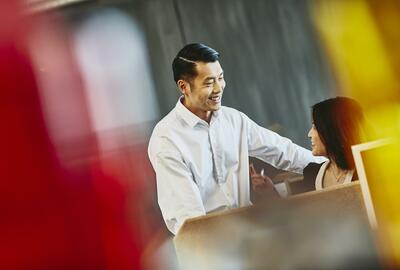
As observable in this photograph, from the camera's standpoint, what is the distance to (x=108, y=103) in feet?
4.35

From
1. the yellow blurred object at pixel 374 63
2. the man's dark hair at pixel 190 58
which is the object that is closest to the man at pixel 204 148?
the man's dark hair at pixel 190 58

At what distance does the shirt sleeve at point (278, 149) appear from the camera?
1.33m

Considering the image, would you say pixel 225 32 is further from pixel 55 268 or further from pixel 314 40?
pixel 55 268

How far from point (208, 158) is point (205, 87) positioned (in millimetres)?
160

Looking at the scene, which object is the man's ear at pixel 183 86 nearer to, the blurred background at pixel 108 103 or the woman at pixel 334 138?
the blurred background at pixel 108 103

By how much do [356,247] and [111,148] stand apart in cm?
58

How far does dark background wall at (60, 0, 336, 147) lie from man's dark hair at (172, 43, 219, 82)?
0.5 inches

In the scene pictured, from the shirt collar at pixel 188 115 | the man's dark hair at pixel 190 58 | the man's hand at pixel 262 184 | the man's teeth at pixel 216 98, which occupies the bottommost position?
the man's hand at pixel 262 184

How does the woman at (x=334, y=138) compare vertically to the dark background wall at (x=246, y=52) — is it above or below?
below

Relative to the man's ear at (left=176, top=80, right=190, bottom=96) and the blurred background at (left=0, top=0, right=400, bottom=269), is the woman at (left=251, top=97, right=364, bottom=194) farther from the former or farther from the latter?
the man's ear at (left=176, top=80, right=190, bottom=96)

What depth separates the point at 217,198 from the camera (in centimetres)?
133

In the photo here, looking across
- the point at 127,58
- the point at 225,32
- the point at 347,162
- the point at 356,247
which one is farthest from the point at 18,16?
the point at 356,247

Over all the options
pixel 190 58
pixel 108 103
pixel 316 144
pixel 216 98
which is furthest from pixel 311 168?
pixel 108 103

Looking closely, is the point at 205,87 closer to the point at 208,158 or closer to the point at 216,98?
the point at 216,98
